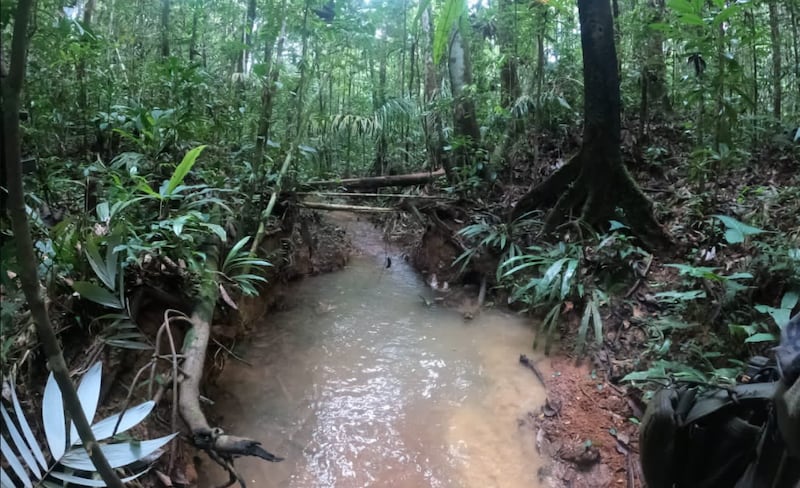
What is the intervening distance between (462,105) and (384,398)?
16.8ft

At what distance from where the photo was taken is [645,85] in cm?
583

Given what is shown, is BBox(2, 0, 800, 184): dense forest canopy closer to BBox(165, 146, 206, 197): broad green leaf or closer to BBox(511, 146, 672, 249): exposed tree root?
BBox(511, 146, 672, 249): exposed tree root

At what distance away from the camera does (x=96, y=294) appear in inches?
86.4

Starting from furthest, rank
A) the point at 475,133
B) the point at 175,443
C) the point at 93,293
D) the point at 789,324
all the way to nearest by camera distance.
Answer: the point at 475,133 < the point at 175,443 < the point at 93,293 < the point at 789,324

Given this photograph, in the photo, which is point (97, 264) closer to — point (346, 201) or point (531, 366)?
point (531, 366)

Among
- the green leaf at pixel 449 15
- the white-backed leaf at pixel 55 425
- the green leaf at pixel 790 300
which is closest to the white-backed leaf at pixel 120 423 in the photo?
the white-backed leaf at pixel 55 425

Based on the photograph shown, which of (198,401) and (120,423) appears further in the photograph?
(198,401)

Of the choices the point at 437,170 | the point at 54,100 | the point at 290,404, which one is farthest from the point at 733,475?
the point at 437,170

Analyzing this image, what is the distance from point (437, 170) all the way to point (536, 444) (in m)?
5.75

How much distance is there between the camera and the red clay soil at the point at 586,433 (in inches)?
108

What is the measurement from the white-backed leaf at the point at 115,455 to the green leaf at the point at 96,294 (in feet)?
2.43

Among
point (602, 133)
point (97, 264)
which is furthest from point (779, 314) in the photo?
point (97, 264)

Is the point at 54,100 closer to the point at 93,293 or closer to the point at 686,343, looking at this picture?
the point at 93,293

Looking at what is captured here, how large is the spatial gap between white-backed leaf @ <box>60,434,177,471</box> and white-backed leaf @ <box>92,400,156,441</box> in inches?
3.1
